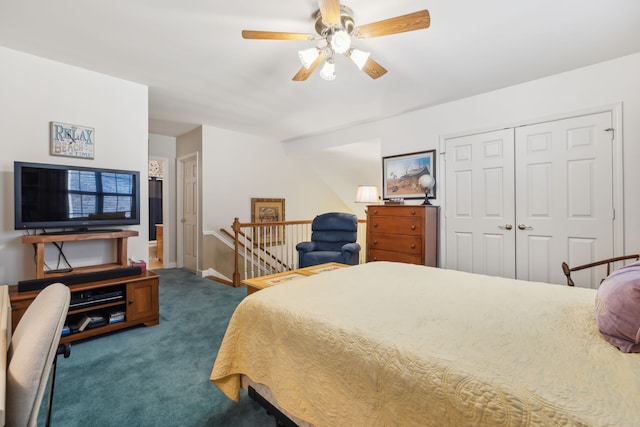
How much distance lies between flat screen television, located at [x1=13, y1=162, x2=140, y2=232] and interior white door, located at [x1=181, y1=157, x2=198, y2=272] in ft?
6.59

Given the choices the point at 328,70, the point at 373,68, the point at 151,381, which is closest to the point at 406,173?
the point at 373,68

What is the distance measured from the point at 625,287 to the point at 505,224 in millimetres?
2386

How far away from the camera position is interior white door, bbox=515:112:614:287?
256 cm

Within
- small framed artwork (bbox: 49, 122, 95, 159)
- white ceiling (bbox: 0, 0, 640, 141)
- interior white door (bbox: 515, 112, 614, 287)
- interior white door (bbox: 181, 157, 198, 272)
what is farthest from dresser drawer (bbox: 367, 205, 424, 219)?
small framed artwork (bbox: 49, 122, 95, 159)

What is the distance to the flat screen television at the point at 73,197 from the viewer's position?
2305 millimetres

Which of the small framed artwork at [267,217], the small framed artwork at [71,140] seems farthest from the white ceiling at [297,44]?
the small framed artwork at [267,217]

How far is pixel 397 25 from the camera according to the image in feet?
5.52

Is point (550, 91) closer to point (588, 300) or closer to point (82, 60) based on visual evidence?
point (588, 300)

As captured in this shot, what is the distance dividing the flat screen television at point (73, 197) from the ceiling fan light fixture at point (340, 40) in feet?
7.39

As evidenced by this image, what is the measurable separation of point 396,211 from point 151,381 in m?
2.78

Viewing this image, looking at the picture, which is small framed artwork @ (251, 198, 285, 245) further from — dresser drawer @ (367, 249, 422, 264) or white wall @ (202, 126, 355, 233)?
dresser drawer @ (367, 249, 422, 264)

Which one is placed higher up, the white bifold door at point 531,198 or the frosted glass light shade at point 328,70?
the frosted glass light shade at point 328,70

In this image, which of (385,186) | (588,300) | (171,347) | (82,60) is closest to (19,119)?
(82,60)

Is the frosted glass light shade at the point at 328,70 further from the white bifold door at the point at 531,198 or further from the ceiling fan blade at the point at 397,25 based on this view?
the white bifold door at the point at 531,198
